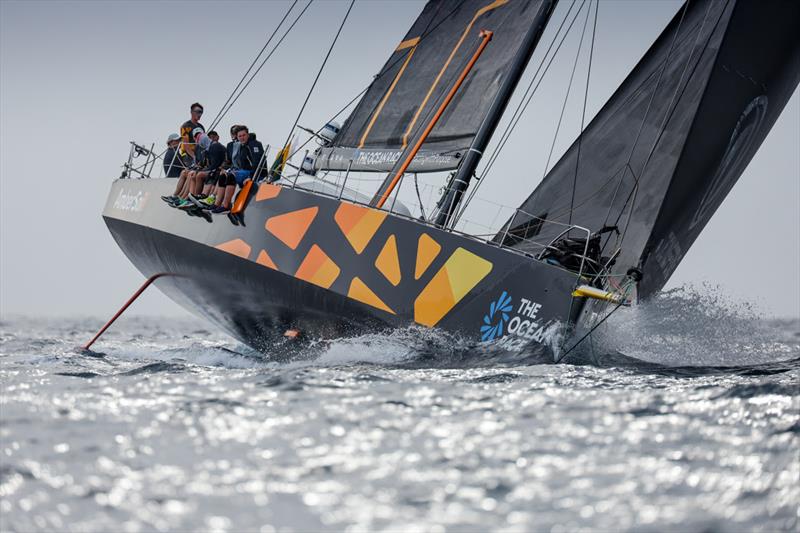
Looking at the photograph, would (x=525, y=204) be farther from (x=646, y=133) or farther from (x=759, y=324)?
(x=759, y=324)

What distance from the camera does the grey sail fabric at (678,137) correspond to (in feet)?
26.8

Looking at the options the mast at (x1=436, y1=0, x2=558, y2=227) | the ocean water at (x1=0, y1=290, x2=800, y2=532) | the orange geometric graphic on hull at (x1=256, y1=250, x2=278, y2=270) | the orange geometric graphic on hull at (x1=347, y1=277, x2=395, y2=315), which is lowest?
the ocean water at (x1=0, y1=290, x2=800, y2=532)

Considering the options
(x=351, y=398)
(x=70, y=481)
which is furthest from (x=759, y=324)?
(x=70, y=481)

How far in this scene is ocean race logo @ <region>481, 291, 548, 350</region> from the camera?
7258mm

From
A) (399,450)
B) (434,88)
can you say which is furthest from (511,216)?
(399,450)

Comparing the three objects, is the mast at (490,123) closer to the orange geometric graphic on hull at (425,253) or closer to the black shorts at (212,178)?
the orange geometric graphic on hull at (425,253)

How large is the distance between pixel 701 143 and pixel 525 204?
212 centimetres

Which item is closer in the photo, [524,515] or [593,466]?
[524,515]

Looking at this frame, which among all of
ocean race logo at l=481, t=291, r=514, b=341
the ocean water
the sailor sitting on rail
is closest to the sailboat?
ocean race logo at l=481, t=291, r=514, b=341

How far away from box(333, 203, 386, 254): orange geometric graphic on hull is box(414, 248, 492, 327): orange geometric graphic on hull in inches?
27.0

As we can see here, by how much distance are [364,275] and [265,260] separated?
115cm

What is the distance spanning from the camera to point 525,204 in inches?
386

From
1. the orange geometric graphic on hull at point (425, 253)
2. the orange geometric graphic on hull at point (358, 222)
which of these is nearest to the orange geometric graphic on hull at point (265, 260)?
the orange geometric graphic on hull at point (358, 222)

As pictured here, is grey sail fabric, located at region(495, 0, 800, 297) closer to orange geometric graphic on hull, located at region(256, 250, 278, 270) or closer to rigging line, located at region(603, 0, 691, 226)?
rigging line, located at region(603, 0, 691, 226)
